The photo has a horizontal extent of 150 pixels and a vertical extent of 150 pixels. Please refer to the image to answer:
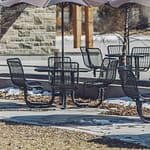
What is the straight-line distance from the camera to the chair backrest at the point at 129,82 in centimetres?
1224

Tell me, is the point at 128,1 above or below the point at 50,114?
above

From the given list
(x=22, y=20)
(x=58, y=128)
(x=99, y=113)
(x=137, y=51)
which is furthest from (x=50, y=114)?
(x=22, y=20)

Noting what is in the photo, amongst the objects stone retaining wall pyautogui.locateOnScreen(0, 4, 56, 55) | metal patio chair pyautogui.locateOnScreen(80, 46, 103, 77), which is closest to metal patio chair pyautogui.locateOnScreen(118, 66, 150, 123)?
metal patio chair pyautogui.locateOnScreen(80, 46, 103, 77)

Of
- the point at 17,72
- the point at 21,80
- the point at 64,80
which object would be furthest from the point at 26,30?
the point at 64,80

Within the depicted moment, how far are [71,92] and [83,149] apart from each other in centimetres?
515

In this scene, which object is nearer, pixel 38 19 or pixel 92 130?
pixel 92 130

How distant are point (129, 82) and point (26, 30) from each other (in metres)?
15.7

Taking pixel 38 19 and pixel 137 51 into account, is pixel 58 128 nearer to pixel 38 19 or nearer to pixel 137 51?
pixel 137 51

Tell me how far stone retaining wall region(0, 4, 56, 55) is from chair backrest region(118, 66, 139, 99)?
15.0 metres

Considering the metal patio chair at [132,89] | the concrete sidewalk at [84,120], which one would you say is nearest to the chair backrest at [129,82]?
the metal patio chair at [132,89]

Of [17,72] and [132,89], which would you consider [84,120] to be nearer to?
[132,89]

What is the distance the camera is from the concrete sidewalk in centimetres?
1162

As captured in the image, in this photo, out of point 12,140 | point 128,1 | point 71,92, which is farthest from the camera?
point 71,92

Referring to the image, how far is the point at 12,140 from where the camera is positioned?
11.1 m
